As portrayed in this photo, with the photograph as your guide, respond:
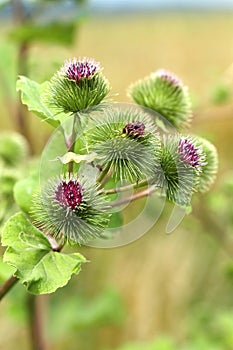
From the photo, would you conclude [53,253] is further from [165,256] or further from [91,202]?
[165,256]

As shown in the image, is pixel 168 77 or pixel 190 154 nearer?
pixel 190 154

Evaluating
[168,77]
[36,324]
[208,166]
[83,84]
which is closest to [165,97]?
[168,77]

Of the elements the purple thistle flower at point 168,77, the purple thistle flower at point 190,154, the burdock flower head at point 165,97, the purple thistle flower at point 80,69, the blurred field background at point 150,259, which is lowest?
the blurred field background at point 150,259

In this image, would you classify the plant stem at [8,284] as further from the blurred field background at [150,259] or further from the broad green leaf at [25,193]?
the blurred field background at [150,259]

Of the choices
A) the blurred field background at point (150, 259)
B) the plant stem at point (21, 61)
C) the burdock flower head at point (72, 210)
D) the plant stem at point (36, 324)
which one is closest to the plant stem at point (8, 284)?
the burdock flower head at point (72, 210)

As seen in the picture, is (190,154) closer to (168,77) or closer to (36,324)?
(168,77)

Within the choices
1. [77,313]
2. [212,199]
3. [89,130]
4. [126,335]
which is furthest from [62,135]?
[126,335]
